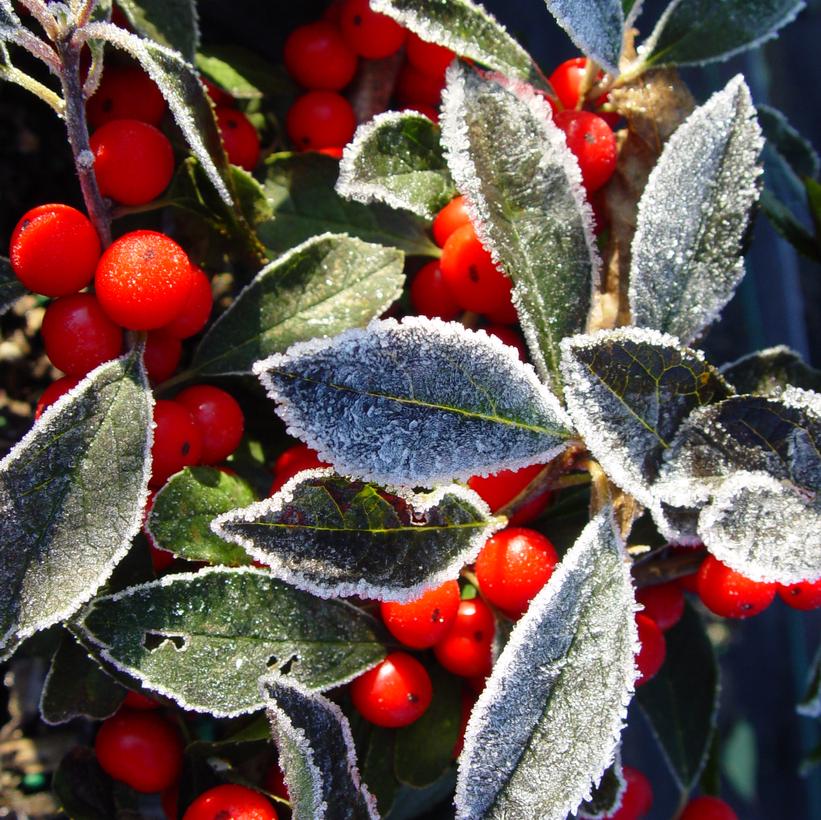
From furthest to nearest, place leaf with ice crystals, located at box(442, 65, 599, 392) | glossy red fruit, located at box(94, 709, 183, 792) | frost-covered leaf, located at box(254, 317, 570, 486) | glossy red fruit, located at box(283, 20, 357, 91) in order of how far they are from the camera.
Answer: glossy red fruit, located at box(283, 20, 357, 91), glossy red fruit, located at box(94, 709, 183, 792), leaf with ice crystals, located at box(442, 65, 599, 392), frost-covered leaf, located at box(254, 317, 570, 486)

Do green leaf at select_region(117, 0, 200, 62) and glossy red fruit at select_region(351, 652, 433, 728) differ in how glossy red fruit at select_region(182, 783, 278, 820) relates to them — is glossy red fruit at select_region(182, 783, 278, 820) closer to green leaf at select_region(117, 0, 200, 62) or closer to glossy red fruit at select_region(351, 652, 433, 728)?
glossy red fruit at select_region(351, 652, 433, 728)

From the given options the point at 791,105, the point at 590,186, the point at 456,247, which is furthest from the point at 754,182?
the point at 791,105

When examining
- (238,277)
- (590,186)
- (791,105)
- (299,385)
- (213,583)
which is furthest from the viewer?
(791,105)

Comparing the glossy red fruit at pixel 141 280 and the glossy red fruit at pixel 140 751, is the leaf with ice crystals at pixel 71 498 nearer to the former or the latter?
the glossy red fruit at pixel 141 280

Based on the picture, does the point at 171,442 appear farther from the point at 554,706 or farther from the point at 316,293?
the point at 554,706

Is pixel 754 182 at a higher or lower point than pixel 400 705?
higher

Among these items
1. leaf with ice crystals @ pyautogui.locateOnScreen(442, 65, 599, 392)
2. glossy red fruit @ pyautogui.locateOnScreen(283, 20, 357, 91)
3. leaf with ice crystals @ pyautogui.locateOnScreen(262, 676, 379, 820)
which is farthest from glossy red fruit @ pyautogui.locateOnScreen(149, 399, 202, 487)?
glossy red fruit @ pyautogui.locateOnScreen(283, 20, 357, 91)

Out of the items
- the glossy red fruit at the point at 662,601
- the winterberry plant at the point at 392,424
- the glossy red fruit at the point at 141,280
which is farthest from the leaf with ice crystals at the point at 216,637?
the glossy red fruit at the point at 662,601

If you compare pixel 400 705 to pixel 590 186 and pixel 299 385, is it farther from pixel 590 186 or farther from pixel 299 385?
pixel 590 186
